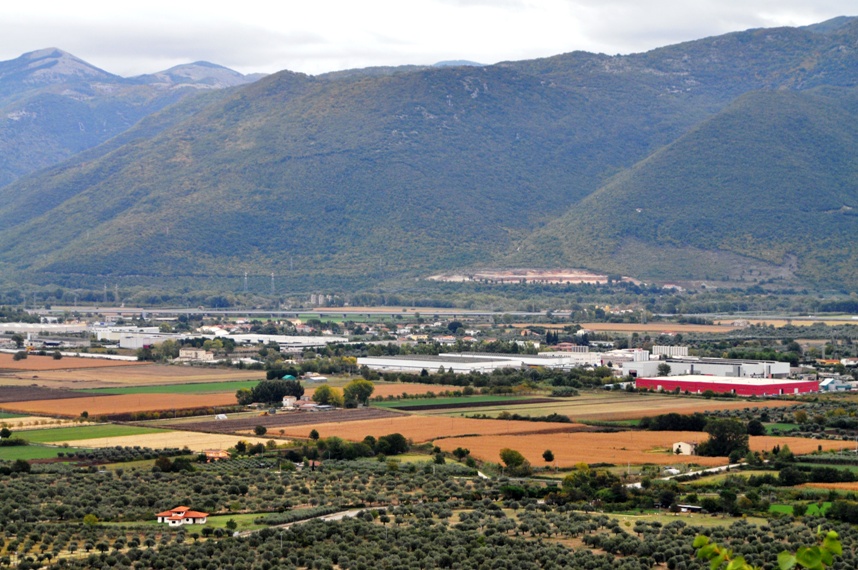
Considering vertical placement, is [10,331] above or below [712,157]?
below

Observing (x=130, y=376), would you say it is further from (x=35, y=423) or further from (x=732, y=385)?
(x=732, y=385)

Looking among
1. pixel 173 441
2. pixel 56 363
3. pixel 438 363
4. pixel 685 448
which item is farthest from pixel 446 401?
pixel 56 363

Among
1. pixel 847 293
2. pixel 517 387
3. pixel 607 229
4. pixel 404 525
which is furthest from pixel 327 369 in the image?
pixel 607 229

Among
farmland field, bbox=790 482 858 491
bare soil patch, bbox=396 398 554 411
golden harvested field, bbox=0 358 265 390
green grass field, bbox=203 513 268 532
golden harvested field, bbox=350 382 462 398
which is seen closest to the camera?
green grass field, bbox=203 513 268 532

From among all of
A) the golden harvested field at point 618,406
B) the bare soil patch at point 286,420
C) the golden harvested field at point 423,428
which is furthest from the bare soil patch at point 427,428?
the golden harvested field at point 618,406

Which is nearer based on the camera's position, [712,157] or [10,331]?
[10,331]

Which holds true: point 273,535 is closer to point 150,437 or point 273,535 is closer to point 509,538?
point 509,538

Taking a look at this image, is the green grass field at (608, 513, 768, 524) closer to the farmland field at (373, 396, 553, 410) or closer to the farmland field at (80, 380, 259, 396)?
the farmland field at (373, 396, 553, 410)

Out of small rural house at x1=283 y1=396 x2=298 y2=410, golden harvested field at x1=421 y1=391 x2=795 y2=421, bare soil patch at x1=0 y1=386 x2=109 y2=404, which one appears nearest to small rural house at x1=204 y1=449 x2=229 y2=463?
golden harvested field at x1=421 y1=391 x2=795 y2=421
